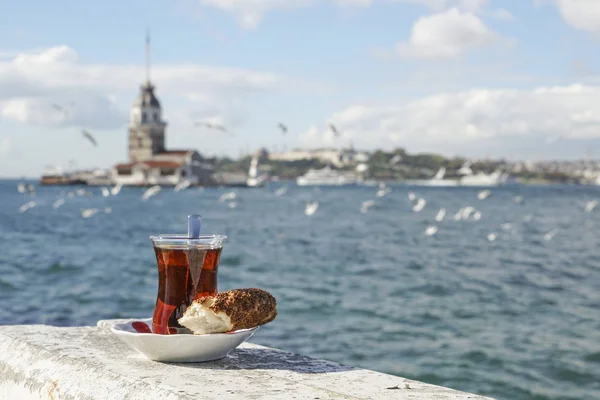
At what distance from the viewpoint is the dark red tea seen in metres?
2.52

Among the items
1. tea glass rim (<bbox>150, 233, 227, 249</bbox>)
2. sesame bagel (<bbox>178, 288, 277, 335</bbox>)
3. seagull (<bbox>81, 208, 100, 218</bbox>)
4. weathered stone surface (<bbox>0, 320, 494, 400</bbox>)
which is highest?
tea glass rim (<bbox>150, 233, 227, 249</bbox>)

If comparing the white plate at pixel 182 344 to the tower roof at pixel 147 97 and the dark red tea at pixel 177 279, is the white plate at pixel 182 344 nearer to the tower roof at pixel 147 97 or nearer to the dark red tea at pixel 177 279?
the dark red tea at pixel 177 279

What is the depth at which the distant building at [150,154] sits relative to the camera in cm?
13675

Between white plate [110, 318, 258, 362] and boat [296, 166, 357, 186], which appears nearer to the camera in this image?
white plate [110, 318, 258, 362]

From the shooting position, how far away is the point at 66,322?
14.4 meters

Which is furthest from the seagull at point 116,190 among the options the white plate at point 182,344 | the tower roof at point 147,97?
the white plate at point 182,344

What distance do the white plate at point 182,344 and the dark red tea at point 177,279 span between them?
59 mm

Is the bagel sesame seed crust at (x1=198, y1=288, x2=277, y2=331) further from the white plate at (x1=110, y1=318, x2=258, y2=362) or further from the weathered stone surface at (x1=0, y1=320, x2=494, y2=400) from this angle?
the weathered stone surface at (x1=0, y1=320, x2=494, y2=400)

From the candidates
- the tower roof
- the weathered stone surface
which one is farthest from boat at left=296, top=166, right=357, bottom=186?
the weathered stone surface

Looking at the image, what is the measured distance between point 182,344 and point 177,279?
187 millimetres

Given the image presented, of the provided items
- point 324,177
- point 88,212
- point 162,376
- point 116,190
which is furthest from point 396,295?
point 324,177

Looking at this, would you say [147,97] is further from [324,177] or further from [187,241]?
[187,241]

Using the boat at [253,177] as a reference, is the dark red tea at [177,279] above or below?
above

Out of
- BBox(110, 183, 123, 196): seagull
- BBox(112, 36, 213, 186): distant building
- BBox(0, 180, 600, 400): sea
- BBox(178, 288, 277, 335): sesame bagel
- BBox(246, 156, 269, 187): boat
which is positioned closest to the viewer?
BBox(178, 288, 277, 335): sesame bagel
